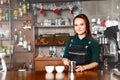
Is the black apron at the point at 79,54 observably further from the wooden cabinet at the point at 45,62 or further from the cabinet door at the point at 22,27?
the cabinet door at the point at 22,27

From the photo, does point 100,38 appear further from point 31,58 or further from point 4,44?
point 4,44

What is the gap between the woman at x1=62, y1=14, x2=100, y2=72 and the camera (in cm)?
281

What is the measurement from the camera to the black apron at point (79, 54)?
285 centimetres

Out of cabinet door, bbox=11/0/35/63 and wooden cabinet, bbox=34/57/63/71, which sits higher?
cabinet door, bbox=11/0/35/63

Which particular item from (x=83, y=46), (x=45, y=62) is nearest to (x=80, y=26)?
(x=83, y=46)

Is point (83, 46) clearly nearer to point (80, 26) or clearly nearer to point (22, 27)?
point (80, 26)

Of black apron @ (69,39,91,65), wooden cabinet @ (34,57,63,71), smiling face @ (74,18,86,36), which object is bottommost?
wooden cabinet @ (34,57,63,71)

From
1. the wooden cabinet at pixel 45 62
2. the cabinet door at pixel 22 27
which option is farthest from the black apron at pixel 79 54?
the cabinet door at pixel 22 27

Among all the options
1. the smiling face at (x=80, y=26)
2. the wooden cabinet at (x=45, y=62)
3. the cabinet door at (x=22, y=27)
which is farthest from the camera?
the cabinet door at (x=22, y=27)

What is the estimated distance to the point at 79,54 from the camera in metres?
2.89

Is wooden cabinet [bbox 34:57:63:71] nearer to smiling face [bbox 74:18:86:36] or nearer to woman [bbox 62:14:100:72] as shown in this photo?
woman [bbox 62:14:100:72]

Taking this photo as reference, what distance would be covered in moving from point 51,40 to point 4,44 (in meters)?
1.04

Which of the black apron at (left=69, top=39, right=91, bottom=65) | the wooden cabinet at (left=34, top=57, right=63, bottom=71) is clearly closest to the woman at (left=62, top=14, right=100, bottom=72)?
the black apron at (left=69, top=39, right=91, bottom=65)

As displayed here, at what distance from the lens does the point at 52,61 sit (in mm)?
5418
